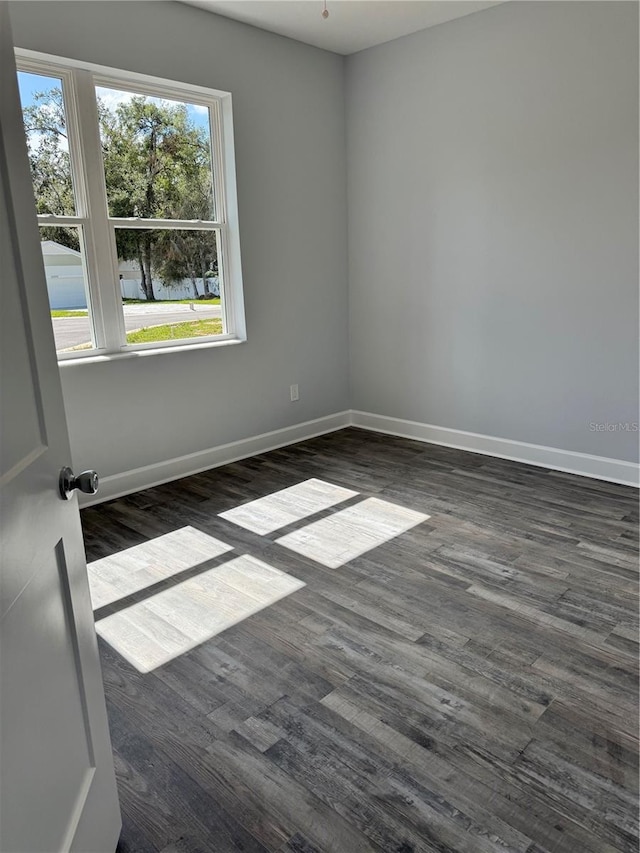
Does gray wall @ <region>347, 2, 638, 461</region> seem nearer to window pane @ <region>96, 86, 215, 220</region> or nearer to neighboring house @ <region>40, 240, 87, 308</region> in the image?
window pane @ <region>96, 86, 215, 220</region>

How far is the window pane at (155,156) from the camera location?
3.44 meters

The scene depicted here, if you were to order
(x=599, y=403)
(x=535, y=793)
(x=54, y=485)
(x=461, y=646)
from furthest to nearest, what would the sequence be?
(x=599, y=403) < (x=461, y=646) < (x=535, y=793) < (x=54, y=485)

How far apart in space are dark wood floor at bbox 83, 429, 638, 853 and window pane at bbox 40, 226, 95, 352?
1.10 m

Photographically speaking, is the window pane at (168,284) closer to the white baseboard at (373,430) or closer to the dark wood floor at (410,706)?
the white baseboard at (373,430)

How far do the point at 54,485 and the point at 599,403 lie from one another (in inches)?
135

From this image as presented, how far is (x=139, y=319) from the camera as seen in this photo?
3.71 m

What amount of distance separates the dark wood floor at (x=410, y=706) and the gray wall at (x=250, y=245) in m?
0.85

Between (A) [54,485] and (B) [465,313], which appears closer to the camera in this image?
(A) [54,485]

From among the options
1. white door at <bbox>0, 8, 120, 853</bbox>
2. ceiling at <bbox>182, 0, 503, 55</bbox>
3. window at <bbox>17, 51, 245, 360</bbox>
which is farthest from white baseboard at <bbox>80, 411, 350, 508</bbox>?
ceiling at <bbox>182, 0, 503, 55</bbox>

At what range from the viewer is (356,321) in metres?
4.97

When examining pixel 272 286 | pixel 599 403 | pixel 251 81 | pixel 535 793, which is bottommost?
pixel 535 793

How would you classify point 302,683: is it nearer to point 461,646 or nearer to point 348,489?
point 461,646

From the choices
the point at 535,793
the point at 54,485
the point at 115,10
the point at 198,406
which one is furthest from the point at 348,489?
the point at 115,10

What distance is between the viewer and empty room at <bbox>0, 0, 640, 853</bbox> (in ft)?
4.50
